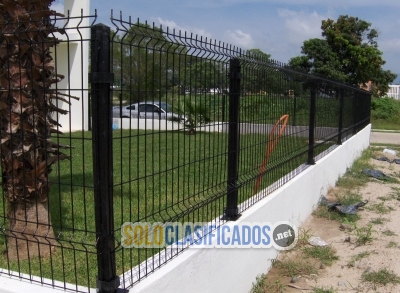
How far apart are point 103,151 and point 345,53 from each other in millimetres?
29648

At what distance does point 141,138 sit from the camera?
15.4 ft

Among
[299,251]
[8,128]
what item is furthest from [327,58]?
[8,128]

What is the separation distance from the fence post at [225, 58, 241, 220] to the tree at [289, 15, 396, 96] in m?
25.3

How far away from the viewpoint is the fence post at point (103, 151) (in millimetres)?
2490

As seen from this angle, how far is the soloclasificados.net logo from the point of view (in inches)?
138

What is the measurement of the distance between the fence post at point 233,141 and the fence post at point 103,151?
1.86 meters

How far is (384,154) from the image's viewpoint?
1448 cm

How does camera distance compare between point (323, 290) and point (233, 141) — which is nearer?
point (233, 141)

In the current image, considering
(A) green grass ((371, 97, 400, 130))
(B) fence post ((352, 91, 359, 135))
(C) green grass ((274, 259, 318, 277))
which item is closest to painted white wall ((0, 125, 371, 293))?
(C) green grass ((274, 259, 318, 277))

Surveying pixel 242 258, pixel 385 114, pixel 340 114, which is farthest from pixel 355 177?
pixel 385 114

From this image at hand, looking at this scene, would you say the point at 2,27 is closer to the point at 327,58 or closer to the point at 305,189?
the point at 305,189

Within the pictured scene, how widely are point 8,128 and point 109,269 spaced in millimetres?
1508

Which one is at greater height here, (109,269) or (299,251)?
(109,269)

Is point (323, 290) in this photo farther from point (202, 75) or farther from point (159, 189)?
point (202, 75)
